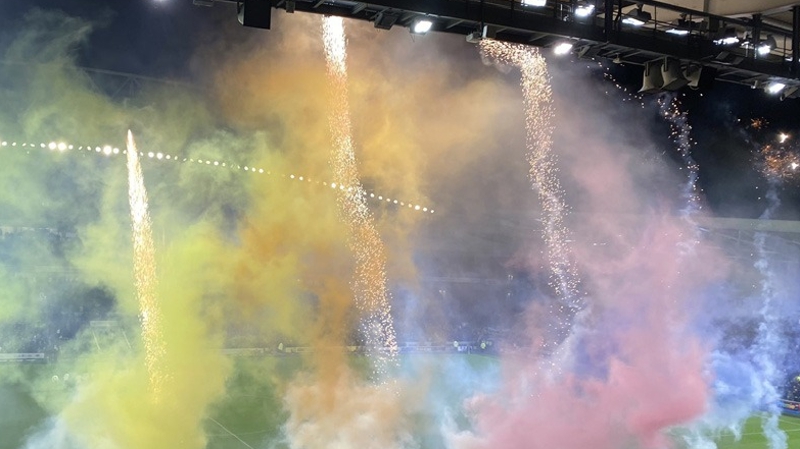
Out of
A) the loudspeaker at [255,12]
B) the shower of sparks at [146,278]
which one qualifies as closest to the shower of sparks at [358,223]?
the shower of sparks at [146,278]

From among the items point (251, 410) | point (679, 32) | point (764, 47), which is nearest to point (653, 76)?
point (679, 32)

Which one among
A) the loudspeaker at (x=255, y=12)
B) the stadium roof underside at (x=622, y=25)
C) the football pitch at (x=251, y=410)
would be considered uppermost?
the stadium roof underside at (x=622, y=25)

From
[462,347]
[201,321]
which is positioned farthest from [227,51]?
[462,347]

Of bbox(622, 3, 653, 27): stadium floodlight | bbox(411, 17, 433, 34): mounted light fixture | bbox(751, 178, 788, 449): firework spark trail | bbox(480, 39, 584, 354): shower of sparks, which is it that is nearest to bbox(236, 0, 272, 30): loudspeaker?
bbox(411, 17, 433, 34): mounted light fixture

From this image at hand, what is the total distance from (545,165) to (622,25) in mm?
10840

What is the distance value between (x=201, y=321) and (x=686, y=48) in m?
9.76

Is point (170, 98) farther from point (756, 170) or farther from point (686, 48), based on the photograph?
point (756, 170)

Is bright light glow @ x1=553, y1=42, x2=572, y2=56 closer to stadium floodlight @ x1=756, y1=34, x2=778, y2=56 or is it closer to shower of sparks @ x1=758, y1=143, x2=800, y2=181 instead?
stadium floodlight @ x1=756, y1=34, x2=778, y2=56

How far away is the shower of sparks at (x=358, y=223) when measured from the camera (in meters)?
14.0

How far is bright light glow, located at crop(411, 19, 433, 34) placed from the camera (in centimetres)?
744

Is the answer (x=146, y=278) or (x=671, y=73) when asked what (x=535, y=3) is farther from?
(x=146, y=278)

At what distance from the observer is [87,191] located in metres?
17.4

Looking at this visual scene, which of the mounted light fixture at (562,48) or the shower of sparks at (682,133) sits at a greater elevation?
the mounted light fixture at (562,48)

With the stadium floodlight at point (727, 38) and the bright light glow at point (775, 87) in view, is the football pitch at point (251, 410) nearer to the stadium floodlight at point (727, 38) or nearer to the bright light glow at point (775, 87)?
the bright light glow at point (775, 87)
